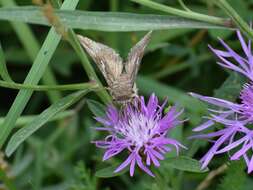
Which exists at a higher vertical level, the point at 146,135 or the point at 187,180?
the point at 146,135

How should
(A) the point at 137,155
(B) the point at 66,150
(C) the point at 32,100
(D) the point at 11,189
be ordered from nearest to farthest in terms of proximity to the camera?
(A) the point at 137,155, (D) the point at 11,189, (B) the point at 66,150, (C) the point at 32,100

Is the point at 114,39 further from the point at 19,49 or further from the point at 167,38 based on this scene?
the point at 19,49

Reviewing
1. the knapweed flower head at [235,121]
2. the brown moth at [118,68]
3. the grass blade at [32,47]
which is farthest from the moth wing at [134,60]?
the grass blade at [32,47]

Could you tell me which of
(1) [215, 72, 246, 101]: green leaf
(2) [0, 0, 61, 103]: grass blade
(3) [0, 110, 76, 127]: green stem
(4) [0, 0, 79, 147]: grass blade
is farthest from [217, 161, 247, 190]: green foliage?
(2) [0, 0, 61, 103]: grass blade

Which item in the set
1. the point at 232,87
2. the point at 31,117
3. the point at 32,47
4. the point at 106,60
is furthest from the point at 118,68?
the point at 32,47

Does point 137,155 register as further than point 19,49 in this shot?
No

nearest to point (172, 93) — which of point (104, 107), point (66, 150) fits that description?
point (66, 150)

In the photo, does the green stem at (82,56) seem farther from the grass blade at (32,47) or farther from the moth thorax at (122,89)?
the grass blade at (32,47)
